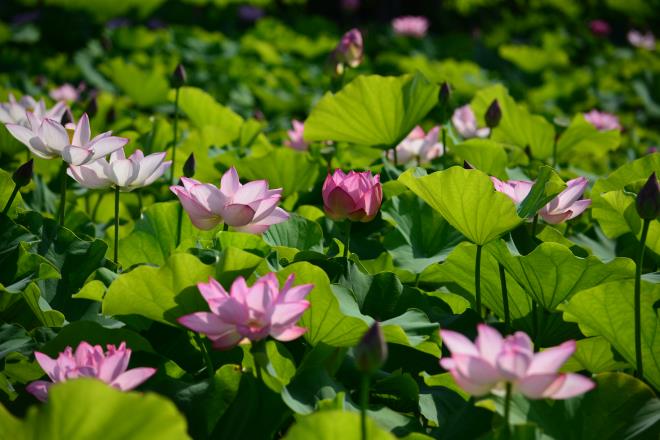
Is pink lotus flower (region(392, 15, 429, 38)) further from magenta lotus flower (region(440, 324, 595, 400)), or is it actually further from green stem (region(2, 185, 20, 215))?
magenta lotus flower (region(440, 324, 595, 400))

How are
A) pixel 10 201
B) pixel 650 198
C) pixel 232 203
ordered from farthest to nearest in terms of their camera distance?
pixel 10 201 → pixel 232 203 → pixel 650 198

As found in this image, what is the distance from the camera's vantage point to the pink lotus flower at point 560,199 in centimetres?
129

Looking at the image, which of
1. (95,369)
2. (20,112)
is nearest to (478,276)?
(95,369)

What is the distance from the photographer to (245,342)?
977 millimetres

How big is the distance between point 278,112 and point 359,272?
7.96 feet

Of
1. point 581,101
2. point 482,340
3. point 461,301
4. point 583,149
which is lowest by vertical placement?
point 581,101

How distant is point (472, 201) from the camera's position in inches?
48.3

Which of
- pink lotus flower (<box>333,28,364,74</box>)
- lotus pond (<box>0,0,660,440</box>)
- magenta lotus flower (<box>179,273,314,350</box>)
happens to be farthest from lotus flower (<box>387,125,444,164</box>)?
magenta lotus flower (<box>179,273,314,350</box>)

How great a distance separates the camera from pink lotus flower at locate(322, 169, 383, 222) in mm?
1251

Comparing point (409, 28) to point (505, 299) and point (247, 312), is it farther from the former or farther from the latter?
Answer: point (247, 312)

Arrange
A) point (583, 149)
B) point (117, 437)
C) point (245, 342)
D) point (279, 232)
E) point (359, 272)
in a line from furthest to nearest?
point (583, 149) → point (279, 232) → point (359, 272) → point (245, 342) → point (117, 437)

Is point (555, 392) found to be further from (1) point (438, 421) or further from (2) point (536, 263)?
(2) point (536, 263)

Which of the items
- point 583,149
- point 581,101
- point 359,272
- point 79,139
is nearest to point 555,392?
point 359,272

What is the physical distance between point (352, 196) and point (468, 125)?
3.56 feet
